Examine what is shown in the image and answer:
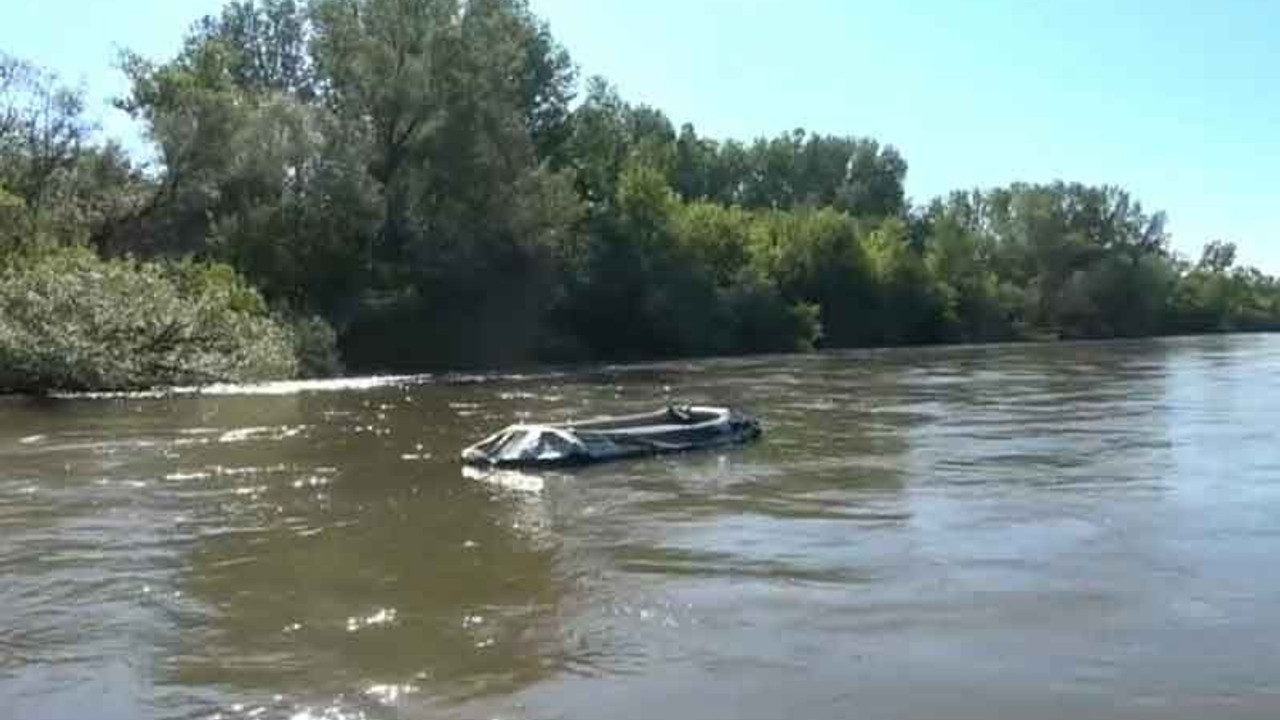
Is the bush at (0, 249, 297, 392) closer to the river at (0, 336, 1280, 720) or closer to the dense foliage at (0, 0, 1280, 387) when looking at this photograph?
the dense foliage at (0, 0, 1280, 387)

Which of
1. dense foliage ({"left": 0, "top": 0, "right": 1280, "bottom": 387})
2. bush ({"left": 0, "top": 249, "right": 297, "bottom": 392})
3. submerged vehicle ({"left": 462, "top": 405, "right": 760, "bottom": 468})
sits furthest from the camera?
dense foliage ({"left": 0, "top": 0, "right": 1280, "bottom": 387})

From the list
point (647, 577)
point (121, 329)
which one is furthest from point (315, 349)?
point (647, 577)

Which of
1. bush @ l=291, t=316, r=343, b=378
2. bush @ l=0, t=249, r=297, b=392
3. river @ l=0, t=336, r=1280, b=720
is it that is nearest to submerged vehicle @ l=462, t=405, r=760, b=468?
river @ l=0, t=336, r=1280, b=720

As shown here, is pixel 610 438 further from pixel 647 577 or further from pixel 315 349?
pixel 315 349

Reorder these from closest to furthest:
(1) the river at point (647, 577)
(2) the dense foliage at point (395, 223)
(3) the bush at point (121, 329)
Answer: (1) the river at point (647, 577) < (3) the bush at point (121, 329) < (2) the dense foliage at point (395, 223)

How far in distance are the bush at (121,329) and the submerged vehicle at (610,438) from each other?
20.0 meters

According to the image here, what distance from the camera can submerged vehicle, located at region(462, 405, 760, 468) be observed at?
2384 centimetres

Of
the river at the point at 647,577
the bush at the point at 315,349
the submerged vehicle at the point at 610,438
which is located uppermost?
the bush at the point at 315,349

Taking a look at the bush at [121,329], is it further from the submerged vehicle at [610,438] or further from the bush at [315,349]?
the submerged vehicle at [610,438]

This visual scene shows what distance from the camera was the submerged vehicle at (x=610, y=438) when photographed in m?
23.8

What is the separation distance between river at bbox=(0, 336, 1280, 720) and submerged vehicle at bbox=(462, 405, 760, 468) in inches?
26.8

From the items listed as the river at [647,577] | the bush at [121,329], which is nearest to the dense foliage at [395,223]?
the bush at [121,329]

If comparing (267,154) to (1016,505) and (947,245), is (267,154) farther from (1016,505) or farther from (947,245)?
(947,245)

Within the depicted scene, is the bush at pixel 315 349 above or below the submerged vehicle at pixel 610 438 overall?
above
